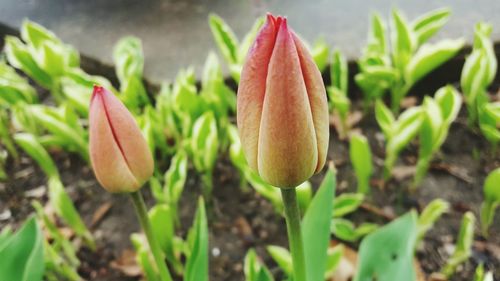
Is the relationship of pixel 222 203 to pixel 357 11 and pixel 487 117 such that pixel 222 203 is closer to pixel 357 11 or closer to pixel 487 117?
pixel 487 117

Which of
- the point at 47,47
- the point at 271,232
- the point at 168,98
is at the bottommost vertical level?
the point at 271,232

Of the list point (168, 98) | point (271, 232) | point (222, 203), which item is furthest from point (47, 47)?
point (271, 232)

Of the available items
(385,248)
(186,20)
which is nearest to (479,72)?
(385,248)

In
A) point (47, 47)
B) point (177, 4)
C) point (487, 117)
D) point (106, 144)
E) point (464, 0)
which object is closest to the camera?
point (106, 144)

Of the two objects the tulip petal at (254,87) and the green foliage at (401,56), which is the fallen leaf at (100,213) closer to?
the green foliage at (401,56)

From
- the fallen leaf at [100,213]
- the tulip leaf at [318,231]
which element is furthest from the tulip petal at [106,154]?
the fallen leaf at [100,213]

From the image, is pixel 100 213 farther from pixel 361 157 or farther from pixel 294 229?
pixel 294 229
